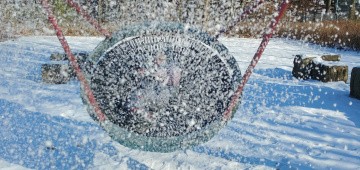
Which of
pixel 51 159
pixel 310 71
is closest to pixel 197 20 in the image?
pixel 310 71

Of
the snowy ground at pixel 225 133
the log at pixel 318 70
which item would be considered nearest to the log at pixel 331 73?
the log at pixel 318 70

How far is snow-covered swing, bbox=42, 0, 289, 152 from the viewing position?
8.02 ft

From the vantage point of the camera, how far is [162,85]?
259cm

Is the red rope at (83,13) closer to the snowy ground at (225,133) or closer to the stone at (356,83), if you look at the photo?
the snowy ground at (225,133)

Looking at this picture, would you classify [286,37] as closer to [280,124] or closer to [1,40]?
[1,40]

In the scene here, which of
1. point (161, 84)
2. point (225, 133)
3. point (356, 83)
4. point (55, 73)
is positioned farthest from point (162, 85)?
point (55, 73)

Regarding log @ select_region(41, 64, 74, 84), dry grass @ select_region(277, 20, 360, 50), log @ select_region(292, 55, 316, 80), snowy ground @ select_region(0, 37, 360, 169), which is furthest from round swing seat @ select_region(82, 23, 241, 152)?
dry grass @ select_region(277, 20, 360, 50)

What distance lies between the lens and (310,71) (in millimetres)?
6570

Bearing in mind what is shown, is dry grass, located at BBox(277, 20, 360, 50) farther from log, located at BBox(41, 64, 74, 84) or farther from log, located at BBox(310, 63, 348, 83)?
log, located at BBox(41, 64, 74, 84)

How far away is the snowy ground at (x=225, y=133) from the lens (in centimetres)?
312

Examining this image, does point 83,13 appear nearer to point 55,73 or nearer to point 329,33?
point 55,73

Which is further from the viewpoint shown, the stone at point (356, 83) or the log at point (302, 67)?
the log at point (302, 67)

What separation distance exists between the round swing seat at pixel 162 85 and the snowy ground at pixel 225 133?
1.92 ft

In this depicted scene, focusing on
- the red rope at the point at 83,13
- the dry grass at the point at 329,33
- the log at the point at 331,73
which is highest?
the red rope at the point at 83,13
